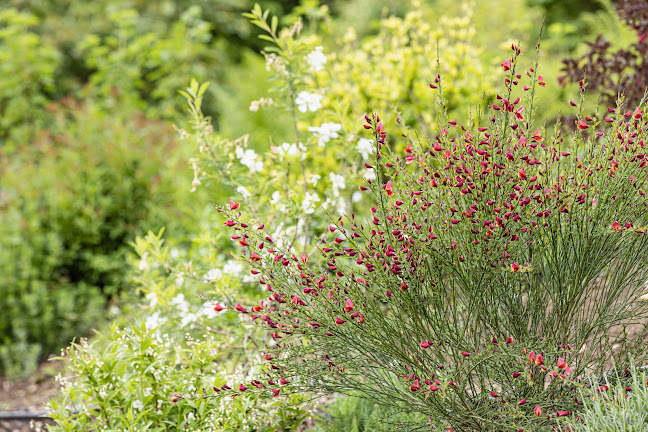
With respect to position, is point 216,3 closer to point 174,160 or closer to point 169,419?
point 174,160

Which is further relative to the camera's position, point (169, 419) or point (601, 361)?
point (169, 419)

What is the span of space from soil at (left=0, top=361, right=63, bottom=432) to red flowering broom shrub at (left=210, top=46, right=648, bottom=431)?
258 centimetres

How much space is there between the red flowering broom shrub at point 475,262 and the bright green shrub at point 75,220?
3341 millimetres

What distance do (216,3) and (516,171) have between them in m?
9.14

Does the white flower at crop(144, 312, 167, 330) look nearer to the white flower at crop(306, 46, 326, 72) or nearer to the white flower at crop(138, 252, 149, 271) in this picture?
the white flower at crop(138, 252, 149, 271)

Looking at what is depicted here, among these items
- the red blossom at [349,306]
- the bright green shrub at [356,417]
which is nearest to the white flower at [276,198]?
the bright green shrub at [356,417]

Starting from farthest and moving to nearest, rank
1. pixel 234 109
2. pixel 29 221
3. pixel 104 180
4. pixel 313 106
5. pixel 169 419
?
pixel 234 109, pixel 104 180, pixel 29 221, pixel 313 106, pixel 169 419

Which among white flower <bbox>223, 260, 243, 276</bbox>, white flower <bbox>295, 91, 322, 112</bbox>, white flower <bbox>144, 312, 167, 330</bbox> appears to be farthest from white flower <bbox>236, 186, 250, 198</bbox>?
white flower <bbox>144, 312, 167, 330</bbox>

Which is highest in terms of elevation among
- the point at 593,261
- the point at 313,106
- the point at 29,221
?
the point at 29,221

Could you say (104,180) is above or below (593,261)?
above

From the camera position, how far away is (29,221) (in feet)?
17.0

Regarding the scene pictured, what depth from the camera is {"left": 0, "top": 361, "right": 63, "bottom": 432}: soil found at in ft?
13.5

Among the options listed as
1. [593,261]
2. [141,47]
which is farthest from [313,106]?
[141,47]

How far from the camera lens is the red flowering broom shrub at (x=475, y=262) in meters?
1.98
